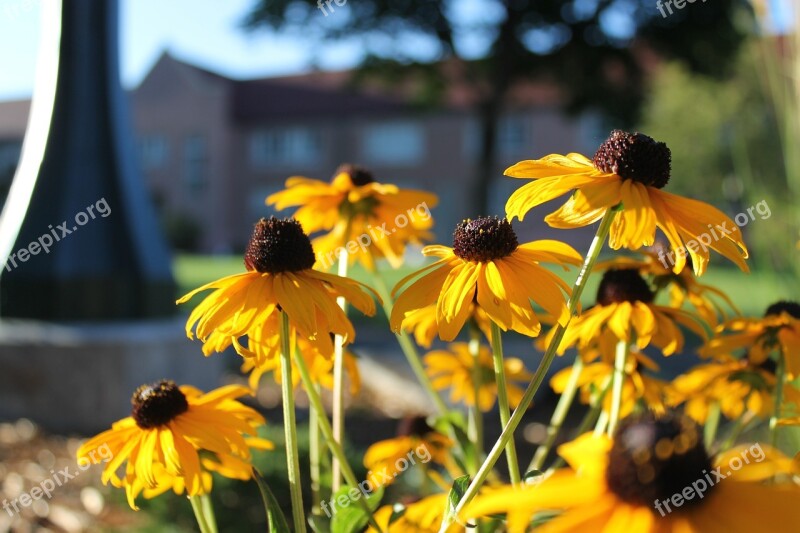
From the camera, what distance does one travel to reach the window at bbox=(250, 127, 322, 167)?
30.2m

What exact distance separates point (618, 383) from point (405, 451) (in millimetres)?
695

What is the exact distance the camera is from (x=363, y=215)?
1627 millimetres

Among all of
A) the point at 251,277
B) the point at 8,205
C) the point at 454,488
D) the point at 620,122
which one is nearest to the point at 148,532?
the point at 251,277

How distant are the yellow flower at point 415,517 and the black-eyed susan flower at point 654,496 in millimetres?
468

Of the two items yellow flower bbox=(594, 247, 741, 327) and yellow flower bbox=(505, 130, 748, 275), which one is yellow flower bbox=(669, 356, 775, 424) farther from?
yellow flower bbox=(505, 130, 748, 275)

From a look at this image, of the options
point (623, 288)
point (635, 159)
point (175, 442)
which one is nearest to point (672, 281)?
point (623, 288)

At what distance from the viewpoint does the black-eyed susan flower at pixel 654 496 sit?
1.93 ft

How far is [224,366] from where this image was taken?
676 cm

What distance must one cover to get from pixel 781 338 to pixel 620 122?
16229 millimetres

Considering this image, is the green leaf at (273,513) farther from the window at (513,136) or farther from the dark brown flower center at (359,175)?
the window at (513,136)

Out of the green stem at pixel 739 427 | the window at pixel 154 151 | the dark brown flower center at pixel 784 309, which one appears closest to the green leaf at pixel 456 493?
the green stem at pixel 739 427

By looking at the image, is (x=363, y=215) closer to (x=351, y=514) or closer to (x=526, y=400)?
(x=351, y=514)

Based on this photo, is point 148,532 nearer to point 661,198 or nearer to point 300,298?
point 300,298

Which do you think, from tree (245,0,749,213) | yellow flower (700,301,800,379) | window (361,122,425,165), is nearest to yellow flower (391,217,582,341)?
yellow flower (700,301,800,379)
